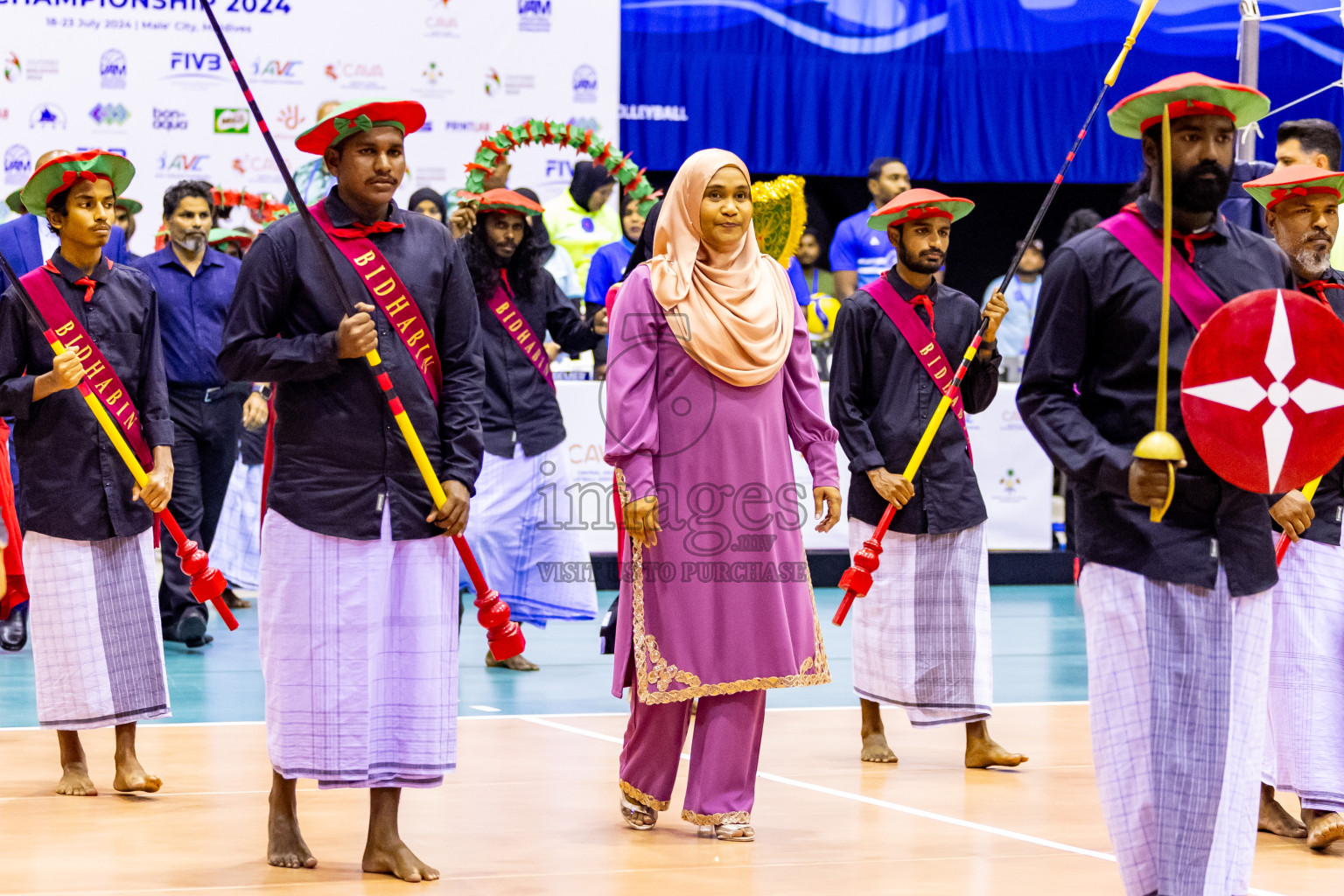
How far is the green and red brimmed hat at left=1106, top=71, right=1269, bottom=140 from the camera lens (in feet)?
12.5

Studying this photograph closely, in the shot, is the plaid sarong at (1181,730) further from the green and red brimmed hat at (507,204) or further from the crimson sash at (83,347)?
the green and red brimmed hat at (507,204)

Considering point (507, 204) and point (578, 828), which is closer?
point (578, 828)

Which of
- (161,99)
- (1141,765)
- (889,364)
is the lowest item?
(1141,765)

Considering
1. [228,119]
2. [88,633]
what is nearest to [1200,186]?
[88,633]

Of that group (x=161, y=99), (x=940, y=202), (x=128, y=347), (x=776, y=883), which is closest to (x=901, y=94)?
(x=161, y=99)

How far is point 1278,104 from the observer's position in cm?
1488

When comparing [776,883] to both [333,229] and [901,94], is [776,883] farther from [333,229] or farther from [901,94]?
[901,94]

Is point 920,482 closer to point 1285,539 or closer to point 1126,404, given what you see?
point 1285,539

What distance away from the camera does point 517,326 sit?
8516 mm

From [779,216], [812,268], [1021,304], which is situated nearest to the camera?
[779,216]

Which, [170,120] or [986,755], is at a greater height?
[170,120]

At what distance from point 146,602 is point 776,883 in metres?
2.54

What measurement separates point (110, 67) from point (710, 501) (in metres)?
8.42

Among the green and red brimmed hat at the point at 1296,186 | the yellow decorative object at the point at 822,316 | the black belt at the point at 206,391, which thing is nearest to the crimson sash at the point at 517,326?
the black belt at the point at 206,391
